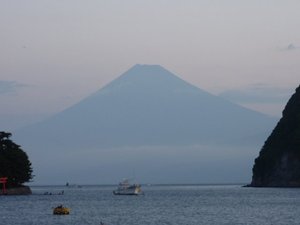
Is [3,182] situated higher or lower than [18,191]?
higher

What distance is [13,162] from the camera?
547 feet

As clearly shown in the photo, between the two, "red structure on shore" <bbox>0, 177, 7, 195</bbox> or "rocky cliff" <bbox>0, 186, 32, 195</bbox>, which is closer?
"red structure on shore" <bbox>0, 177, 7, 195</bbox>

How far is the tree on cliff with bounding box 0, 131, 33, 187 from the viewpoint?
547 feet

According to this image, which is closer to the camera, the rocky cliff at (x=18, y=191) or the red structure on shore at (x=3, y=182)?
the red structure on shore at (x=3, y=182)

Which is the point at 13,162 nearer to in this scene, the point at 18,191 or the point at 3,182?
the point at 3,182

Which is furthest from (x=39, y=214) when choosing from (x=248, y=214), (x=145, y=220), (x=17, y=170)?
(x=17, y=170)

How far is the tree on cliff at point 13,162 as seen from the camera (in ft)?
547

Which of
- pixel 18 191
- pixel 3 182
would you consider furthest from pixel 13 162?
pixel 18 191

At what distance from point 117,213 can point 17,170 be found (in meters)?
57.4

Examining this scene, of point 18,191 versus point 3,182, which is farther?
point 18,191

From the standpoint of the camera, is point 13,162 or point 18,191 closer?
point 13,162

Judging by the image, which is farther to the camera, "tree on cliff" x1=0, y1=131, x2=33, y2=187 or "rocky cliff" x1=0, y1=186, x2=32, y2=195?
"rocky cliff" x1=0, y1=186, x2=32, y2=195

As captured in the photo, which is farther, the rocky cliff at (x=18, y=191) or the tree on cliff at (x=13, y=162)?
the rocky cliff at (x=18, y=191)

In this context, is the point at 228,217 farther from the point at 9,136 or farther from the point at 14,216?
the point at 9,136
